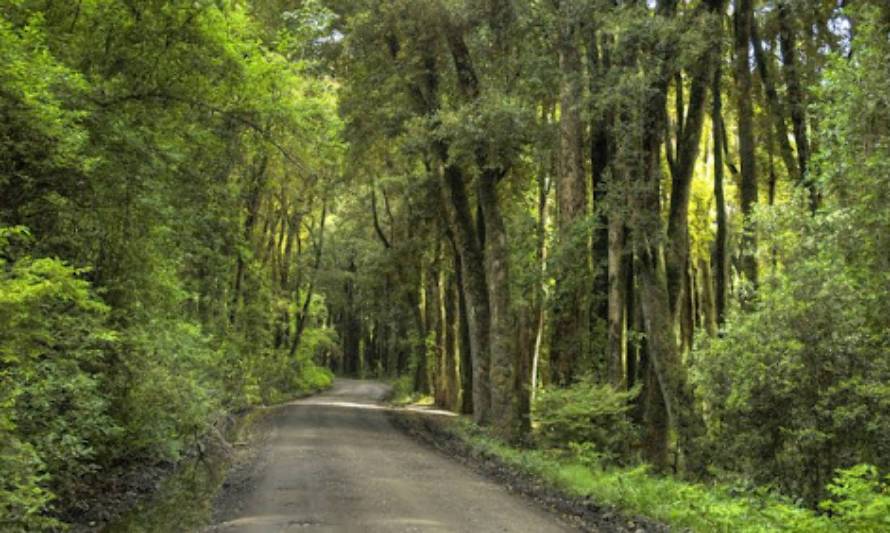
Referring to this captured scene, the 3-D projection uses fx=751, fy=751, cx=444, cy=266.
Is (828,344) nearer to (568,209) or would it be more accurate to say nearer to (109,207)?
(568,209)

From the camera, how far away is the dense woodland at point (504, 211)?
9.81m

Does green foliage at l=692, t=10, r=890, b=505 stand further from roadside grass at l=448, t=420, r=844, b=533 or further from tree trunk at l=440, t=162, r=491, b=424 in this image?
Answer: tree trunk at l=440, t=162, r=491, b=424

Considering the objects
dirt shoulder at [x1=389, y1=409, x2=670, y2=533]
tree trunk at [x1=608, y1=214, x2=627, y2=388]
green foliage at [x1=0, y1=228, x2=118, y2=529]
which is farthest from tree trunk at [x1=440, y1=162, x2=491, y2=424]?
green foliage at [x1=0, y1=228, x2=118, y2=529]

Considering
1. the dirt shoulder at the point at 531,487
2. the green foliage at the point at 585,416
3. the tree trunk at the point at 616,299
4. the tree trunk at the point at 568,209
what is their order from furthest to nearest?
the tree trunk at the point at 568,209 → the tree trunk at the point at 616,299 → the green foliage at the point at 585,416 → the dirt shoulder at the point at 531,487

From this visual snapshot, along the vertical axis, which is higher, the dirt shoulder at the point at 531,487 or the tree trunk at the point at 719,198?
the tree trunk at the point at 719,198

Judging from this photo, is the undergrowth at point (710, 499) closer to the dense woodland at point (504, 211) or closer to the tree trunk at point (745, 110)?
the dense woodland at point (504, 211)

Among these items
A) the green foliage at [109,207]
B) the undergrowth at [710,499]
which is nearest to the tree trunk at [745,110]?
the undergrowth at [710,499]

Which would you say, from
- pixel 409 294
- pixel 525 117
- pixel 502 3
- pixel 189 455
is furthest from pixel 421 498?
pixel 409 294

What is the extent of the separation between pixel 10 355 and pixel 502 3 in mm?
15486

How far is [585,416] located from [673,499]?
475cm

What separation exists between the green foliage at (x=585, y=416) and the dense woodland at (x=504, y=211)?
8cm

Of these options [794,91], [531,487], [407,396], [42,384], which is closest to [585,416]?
[531,487]

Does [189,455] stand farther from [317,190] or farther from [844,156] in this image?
[317,190]

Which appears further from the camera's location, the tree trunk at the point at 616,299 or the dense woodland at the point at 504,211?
the tree trunk at the point at 616,299
